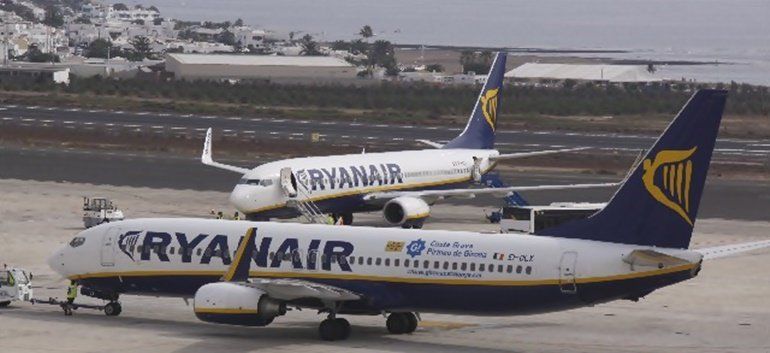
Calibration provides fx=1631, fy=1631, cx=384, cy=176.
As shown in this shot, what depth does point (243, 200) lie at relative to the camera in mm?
75750

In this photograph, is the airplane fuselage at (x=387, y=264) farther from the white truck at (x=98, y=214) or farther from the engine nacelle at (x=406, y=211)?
the engine nacelle at (x=406, y=211)

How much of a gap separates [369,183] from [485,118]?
1382cm

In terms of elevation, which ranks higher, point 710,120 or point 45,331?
point 710,120

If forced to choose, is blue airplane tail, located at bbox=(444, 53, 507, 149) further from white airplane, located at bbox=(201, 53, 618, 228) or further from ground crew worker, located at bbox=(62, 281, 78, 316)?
ground crew worker, located at bbox=(62, 281, 78, 316)

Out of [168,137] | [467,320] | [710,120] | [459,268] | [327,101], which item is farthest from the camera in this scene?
[327,101]

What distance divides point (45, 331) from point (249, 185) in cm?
2588

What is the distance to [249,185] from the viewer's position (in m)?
76.5

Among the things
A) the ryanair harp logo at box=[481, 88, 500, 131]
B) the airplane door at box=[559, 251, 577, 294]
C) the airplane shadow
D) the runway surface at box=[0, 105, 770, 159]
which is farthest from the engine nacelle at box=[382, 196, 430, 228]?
the runway surface at box=[0, 105, 770, 159]

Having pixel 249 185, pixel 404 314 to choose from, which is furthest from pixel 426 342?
pixel 249 185

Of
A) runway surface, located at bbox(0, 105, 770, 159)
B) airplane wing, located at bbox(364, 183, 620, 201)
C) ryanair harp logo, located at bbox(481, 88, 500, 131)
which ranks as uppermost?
ryanair harp logo, located at bbox(481, 88, 500, 131)

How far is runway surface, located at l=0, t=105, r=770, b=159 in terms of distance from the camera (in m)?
134

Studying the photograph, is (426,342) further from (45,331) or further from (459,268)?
(45,331)

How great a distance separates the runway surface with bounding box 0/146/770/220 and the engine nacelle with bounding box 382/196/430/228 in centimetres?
1499

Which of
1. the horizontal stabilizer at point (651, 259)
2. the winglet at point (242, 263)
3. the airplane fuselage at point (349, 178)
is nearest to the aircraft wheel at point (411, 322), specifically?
the winglet at point (242, 263)
